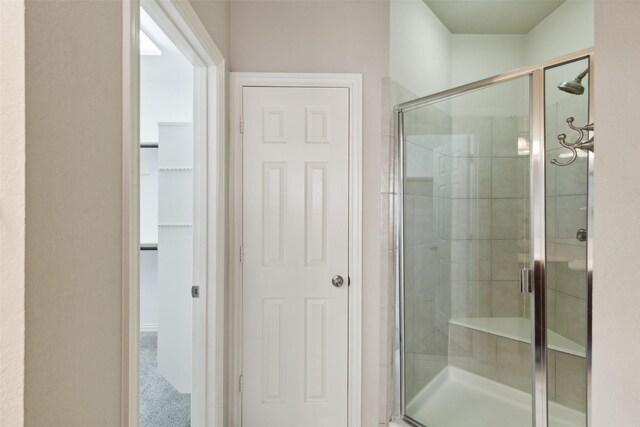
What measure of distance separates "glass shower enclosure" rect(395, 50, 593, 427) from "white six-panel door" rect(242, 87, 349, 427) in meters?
0.37

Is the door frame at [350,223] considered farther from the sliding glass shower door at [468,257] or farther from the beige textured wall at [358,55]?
the sliding glass shower door at [468,257]

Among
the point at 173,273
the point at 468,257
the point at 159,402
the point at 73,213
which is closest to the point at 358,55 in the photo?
the point at 468,257

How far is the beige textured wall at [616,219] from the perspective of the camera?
831mm

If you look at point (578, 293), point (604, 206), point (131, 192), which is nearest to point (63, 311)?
point (131, 192)

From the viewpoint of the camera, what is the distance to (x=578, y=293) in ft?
4.52

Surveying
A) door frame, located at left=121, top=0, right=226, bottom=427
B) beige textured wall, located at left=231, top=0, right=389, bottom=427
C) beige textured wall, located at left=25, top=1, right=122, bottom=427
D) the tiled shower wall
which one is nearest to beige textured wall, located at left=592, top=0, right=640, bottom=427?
the tiled shower wall

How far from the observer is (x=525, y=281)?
151cm

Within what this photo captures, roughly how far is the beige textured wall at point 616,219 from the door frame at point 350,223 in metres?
1.13

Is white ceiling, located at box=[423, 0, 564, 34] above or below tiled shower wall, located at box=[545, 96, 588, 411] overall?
above

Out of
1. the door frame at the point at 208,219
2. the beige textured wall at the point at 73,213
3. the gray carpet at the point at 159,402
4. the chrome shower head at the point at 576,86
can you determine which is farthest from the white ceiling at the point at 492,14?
the gray carpet at the point at 159,402

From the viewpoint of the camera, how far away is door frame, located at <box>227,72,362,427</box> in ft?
6.22

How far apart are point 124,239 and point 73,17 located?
0.49m
